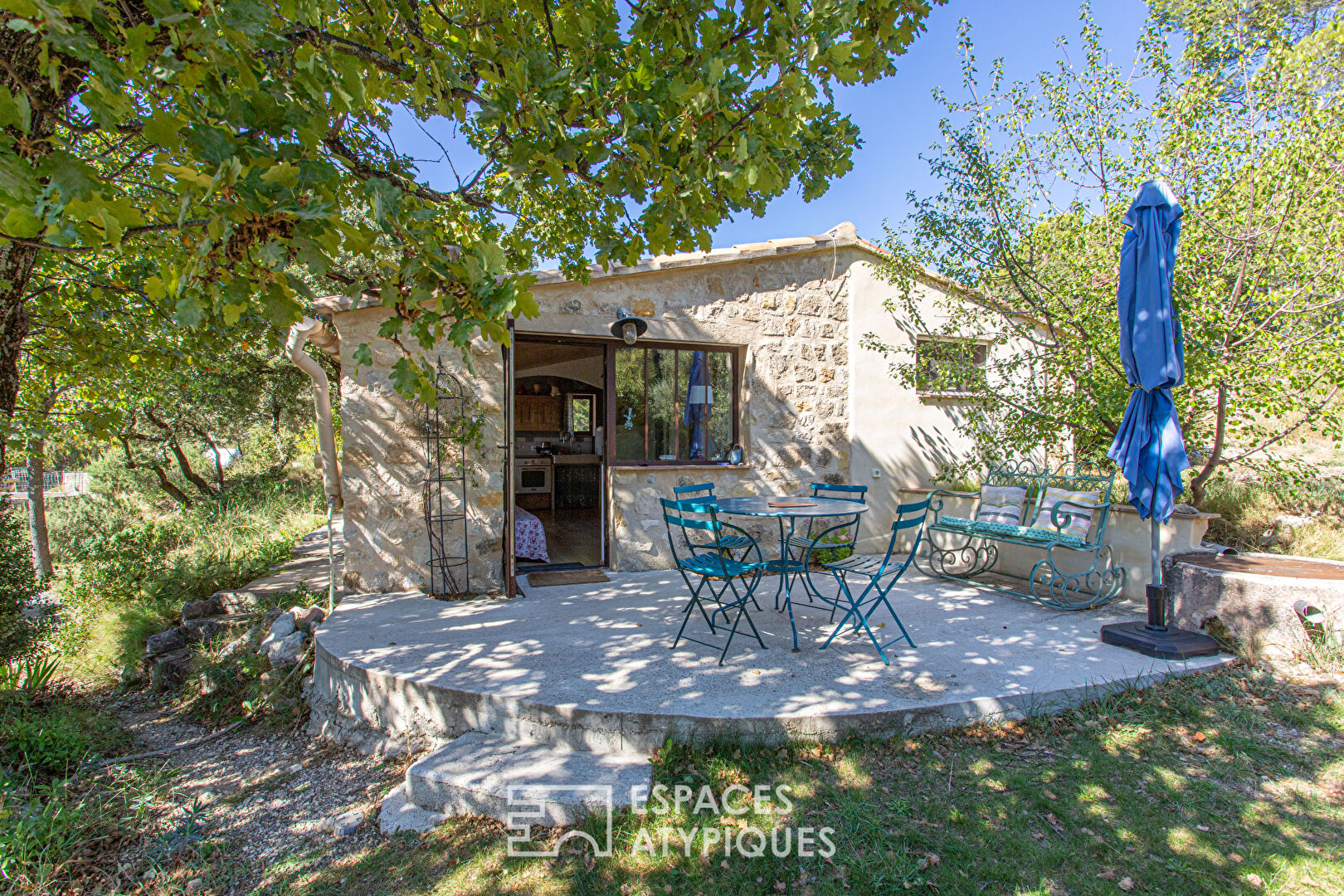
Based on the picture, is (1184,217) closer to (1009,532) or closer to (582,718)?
(1009,532)

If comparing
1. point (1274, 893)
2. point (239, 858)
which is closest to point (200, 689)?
point (239, 858)

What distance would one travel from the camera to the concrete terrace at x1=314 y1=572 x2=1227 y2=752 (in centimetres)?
302

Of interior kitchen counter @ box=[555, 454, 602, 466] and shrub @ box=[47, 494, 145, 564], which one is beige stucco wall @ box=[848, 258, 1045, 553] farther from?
shrub @ box=[47, 494, 145, 564]

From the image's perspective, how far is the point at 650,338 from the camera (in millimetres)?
6152

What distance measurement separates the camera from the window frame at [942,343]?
21.2 ft

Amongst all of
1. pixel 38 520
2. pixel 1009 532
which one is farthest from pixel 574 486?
pixel 38 520

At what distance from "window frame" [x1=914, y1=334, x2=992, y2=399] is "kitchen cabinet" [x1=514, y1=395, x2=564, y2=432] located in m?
6.19

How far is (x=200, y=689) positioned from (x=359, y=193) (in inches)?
151

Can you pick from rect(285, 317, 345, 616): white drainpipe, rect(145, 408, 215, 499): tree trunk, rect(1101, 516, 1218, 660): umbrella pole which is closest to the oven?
rect(285, 317, 345, 616): white drainpipe

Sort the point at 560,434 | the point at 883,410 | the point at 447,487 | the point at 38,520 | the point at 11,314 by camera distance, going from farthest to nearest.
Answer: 1. the point at 560,434
2. the point at 38,520
3. the point at 883,410
4. the point at 447,487
5. the point at 11,314

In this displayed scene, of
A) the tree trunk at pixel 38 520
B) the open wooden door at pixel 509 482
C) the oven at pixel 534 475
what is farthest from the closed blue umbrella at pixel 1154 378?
the tree trunk at pixel 38 520

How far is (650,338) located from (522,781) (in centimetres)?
429

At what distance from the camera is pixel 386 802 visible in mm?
2818

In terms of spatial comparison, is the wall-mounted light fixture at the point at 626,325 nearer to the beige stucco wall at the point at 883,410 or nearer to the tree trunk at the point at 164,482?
the beige stucco wall at the point at 883,410
